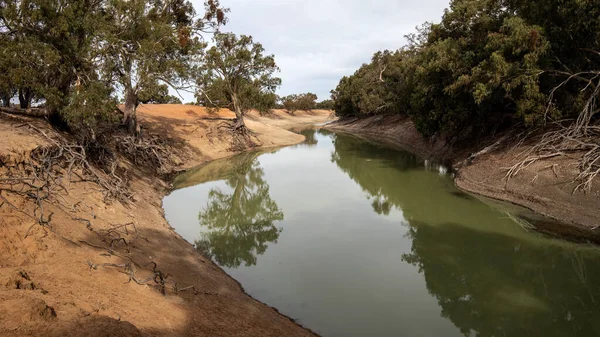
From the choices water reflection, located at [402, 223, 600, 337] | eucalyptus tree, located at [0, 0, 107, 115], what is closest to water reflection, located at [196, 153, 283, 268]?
water reflection, located at [402, 223, 600, 337]

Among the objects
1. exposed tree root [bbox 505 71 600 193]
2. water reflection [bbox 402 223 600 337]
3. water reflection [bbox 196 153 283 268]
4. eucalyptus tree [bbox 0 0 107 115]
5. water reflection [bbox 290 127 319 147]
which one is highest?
eucalyptus tree [bbox 0 0 107 115]

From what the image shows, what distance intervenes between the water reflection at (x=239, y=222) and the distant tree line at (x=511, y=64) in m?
10.7

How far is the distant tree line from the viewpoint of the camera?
14633 millimetres

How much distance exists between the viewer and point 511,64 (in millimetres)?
15234

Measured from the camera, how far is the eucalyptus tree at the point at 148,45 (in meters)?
16.2

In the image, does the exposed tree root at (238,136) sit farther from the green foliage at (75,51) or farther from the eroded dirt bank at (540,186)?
the eroded dirt bank at (540,186)

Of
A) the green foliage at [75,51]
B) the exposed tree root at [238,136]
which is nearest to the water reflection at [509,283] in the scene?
the green foliage at [75,51]

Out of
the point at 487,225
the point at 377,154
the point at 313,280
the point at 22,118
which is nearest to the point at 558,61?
the point at 487,225

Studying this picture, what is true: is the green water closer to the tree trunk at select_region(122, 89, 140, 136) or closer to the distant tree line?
the distant tree line

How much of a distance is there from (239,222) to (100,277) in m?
7.83

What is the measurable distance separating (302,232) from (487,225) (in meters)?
6.22

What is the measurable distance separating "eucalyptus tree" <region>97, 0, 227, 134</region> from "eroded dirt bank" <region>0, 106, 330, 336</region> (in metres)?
6.63

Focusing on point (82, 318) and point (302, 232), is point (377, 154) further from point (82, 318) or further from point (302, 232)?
point (82, 318)

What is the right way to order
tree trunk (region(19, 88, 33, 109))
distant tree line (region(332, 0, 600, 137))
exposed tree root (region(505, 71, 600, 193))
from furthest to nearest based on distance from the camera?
tree trunk (region(19, 88, 33, 109))
distant tree line (region(332, 0, 600, 137))
exposed tree root (region(505, 71, 600, 193))
